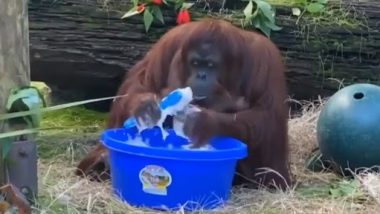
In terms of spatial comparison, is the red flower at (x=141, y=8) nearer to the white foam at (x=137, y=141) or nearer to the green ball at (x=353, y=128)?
the green ball at (x=353, y=128)

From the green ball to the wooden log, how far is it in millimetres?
542

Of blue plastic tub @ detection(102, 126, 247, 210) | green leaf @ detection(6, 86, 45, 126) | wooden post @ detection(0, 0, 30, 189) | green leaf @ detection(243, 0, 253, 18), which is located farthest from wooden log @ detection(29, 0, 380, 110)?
green leaf @ detection(6, 86, 45, 126)

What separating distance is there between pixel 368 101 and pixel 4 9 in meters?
1.40

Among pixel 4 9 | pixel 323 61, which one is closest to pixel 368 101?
pixel 323 61

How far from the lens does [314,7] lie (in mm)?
3641

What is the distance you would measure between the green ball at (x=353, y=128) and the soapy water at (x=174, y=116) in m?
0.69

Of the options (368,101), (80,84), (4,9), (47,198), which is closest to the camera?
(4,9)

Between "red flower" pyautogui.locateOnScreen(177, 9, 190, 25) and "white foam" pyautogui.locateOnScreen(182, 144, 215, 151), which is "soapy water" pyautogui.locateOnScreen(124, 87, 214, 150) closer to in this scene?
"white foam" pyautogui.locateOnScreen(182, 144, 215, 151)

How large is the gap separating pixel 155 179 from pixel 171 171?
0.22 feet

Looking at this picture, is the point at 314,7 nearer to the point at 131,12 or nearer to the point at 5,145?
the point at 131,12

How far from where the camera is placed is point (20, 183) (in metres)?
2.28

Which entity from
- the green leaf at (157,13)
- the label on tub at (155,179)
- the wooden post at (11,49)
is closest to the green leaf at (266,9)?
the green leaf at (157,13)

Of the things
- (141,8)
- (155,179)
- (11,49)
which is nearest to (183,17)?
(141,8)

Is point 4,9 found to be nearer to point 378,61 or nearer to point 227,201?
point 227,201
